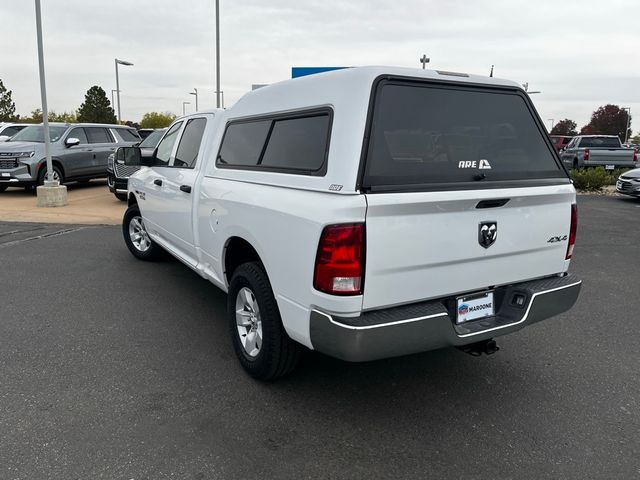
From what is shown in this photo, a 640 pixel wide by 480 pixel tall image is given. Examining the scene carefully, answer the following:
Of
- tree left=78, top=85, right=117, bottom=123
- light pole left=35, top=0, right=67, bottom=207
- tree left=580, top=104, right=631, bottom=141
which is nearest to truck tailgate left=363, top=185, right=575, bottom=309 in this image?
light pole left=35, top=0, right=67, bottom=207

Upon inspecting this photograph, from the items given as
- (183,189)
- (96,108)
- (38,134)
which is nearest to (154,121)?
(96,108)

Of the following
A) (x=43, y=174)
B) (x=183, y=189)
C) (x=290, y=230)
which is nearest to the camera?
(x=290, y=230)

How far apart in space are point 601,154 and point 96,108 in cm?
5687

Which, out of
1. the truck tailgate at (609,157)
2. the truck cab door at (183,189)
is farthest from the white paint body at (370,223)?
the truck tailgate at (609,157)

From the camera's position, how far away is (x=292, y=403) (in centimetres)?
318

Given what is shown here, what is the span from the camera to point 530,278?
3.28 meters

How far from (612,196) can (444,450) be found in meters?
14.9

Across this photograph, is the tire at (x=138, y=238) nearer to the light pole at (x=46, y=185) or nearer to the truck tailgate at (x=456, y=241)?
the truck tailgate at (x=456, y=241)

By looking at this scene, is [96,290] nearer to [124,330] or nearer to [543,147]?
[124,330]

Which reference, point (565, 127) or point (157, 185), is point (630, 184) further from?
point (565, 127)

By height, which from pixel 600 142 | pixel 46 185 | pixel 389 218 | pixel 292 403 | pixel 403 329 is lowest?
pixel 292 403

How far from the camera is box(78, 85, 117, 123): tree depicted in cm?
5919

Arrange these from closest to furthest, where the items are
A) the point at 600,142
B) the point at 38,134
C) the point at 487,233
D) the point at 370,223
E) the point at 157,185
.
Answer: the point at 370,223 < the point at 487,233 < the point at 157,185 < the point at 38,134 < the point at 600,142

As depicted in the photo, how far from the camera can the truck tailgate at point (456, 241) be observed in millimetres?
2605
